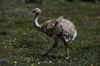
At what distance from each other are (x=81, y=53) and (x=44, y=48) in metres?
2.16

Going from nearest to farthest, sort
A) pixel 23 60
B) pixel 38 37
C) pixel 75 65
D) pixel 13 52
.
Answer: pixel 75 65 → pixel 23 60 → pixel 13 52 → pixel 38 37

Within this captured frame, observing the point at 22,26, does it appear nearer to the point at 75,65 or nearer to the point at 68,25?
the point at 68,25

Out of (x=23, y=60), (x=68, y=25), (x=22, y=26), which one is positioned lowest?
→ (x=22, y=26)

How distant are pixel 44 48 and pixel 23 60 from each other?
2.49m

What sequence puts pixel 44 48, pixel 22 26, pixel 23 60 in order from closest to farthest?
pixel 23 60 < pixel 44 48 < pixel 22 26

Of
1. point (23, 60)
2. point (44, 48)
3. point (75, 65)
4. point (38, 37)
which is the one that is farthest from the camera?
point (38, 37)

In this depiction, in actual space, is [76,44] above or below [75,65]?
below

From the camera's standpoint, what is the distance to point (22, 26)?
15.6m

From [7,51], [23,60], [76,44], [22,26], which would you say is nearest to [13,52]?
[7,51]

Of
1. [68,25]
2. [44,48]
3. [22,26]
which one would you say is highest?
[68,25]

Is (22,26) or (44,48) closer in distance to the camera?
(44,48)

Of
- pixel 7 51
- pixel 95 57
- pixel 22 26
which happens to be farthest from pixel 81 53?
pixel 22 26

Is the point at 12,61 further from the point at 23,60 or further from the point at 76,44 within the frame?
the point at 76,44

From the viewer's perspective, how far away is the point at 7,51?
9.59 m
